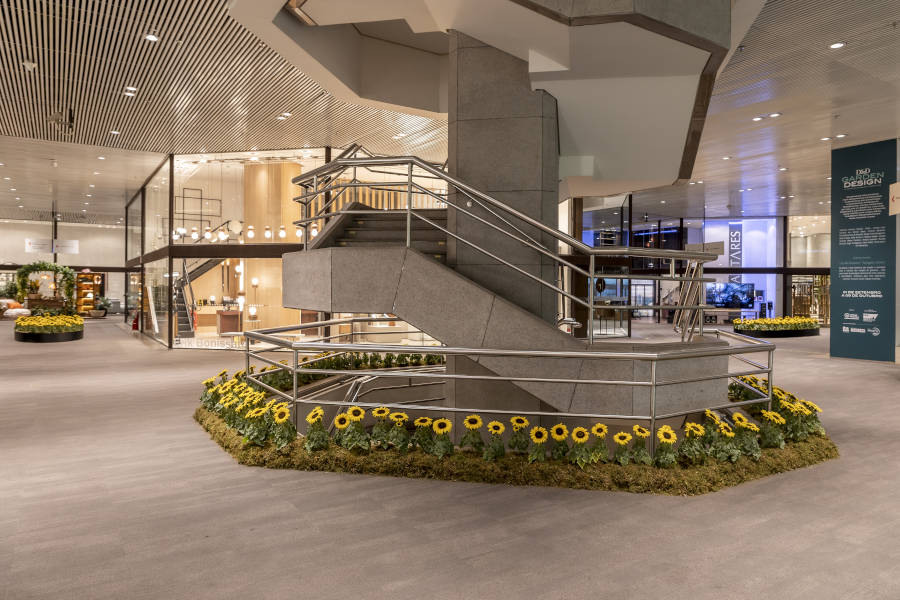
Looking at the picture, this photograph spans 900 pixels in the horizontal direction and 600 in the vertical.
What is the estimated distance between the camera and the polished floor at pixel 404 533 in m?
3.25

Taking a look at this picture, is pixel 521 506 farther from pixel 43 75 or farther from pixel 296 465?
pixel 43 75

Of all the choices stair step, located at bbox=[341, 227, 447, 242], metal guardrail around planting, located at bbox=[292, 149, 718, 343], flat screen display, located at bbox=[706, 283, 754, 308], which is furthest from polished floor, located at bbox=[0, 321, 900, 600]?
flat screen display, located at bbox=[706, 283, 754, 308]

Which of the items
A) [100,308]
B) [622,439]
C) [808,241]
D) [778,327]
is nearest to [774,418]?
[622,439]

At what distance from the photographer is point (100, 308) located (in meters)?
33.3

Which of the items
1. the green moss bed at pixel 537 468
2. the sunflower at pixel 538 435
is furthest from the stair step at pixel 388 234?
the sunflower at pixel 538 435

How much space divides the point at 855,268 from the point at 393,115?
1118 centimetres

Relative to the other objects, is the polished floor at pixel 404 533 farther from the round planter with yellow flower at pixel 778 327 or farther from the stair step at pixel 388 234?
the round planter with yellow flower at pixel 778 327

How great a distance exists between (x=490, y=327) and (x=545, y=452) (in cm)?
115

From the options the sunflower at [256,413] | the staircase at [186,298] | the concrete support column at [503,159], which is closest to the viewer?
the sunflower at [256,413]

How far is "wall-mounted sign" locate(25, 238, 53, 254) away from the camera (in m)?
31.5

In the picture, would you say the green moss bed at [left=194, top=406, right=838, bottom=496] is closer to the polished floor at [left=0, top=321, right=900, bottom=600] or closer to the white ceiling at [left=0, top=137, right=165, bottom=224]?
the polished floor at [left=0, top=321, right=900, bottom=600]

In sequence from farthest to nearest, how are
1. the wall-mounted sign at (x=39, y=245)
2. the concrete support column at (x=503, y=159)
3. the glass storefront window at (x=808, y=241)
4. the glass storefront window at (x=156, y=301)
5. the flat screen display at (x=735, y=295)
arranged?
the wall-mounted sign at (x=39, y=245)
the flat screen display at (x=735, y=295)
the glass storefront window at (x=808, y=241)
the glass storefront window at (x=156, y=301)
the concrete support column at (x=503, y=159)

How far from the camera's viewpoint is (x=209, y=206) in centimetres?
1644

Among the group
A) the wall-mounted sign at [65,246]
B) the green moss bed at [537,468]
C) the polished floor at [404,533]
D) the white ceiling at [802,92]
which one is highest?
the white ceiling at [802,92]
